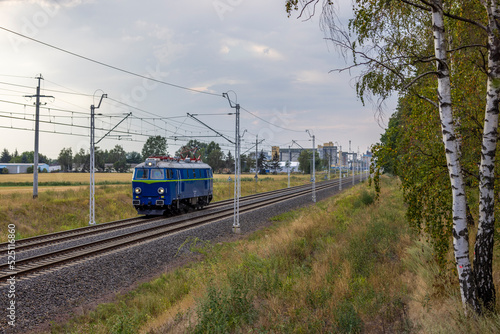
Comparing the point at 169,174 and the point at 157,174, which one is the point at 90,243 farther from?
the point at 169,174

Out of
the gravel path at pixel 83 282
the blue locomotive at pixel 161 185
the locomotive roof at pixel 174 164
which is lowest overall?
the gravel path at pixel 83 282

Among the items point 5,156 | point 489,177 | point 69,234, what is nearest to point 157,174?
point 69,234

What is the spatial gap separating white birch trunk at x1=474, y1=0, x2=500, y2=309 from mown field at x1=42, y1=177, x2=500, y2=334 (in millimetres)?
517

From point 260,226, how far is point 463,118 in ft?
49.8

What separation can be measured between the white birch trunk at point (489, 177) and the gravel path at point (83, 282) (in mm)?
7976

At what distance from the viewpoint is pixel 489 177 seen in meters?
5.20

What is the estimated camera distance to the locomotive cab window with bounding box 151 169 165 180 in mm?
22547

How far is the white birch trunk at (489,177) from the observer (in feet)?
16.9

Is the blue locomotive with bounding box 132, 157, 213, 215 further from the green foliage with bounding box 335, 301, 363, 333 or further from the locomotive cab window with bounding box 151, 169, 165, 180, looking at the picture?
the green foliage with bounding box 335, 301, 363, 333

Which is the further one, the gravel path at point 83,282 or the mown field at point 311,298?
the gravel path at point 83,282

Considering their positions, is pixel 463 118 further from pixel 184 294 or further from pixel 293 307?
pixel 184 294

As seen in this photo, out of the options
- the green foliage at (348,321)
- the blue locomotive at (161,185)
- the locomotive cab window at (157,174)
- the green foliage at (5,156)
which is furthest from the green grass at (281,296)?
the green foliage at (5,156)

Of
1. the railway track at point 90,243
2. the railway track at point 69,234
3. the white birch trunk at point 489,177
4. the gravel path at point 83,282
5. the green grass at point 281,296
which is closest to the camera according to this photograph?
the white birch trunk at point 489,177

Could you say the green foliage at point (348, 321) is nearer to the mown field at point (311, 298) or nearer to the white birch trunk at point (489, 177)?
the mown field at point (311, 298)
